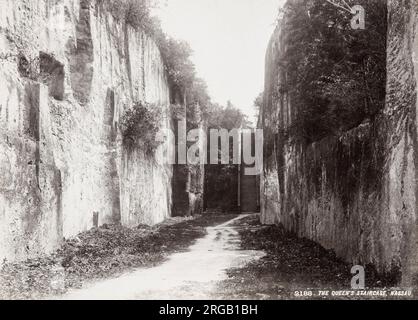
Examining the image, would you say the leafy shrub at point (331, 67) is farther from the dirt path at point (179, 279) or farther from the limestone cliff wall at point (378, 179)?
the dirt path at point (179, 279)

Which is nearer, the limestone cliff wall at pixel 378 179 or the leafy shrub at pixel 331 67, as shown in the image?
the limestone cliff wall at pixel 378 179

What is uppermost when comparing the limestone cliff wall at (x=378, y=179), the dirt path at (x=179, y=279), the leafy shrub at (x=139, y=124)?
the leafy shrub at (x=139, y=124)

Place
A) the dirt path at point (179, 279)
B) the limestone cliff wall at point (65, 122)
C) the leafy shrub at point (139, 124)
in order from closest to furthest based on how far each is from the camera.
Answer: the dirt path at point (179, 279), the limestone cliff wall at point (65, 122), the leafy shrub at point (139, 124)

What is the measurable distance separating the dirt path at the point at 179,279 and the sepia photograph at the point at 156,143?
4 cm

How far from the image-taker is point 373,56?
9.68m

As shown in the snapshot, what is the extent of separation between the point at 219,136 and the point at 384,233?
1360 inches

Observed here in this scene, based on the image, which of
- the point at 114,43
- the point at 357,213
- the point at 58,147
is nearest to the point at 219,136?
the point at 114,43

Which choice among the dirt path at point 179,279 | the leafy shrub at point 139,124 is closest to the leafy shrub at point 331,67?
the dirt path at point 179,279

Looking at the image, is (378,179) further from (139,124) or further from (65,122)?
(139,124)

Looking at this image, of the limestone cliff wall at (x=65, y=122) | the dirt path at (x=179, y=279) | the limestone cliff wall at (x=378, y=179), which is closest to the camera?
the limestone cliff wall at (x=378, y=179)

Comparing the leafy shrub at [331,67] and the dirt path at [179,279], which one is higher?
the leafy shrub at [331,67]

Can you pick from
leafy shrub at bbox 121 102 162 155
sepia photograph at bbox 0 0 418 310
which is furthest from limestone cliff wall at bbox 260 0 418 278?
leafy shrub at bbox 121 102 162 155

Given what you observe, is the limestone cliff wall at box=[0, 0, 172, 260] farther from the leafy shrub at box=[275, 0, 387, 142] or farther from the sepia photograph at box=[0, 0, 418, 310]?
the leafy shrub at box=[275, 0, 387, 142]

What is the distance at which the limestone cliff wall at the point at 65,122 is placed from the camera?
26.6 feet
